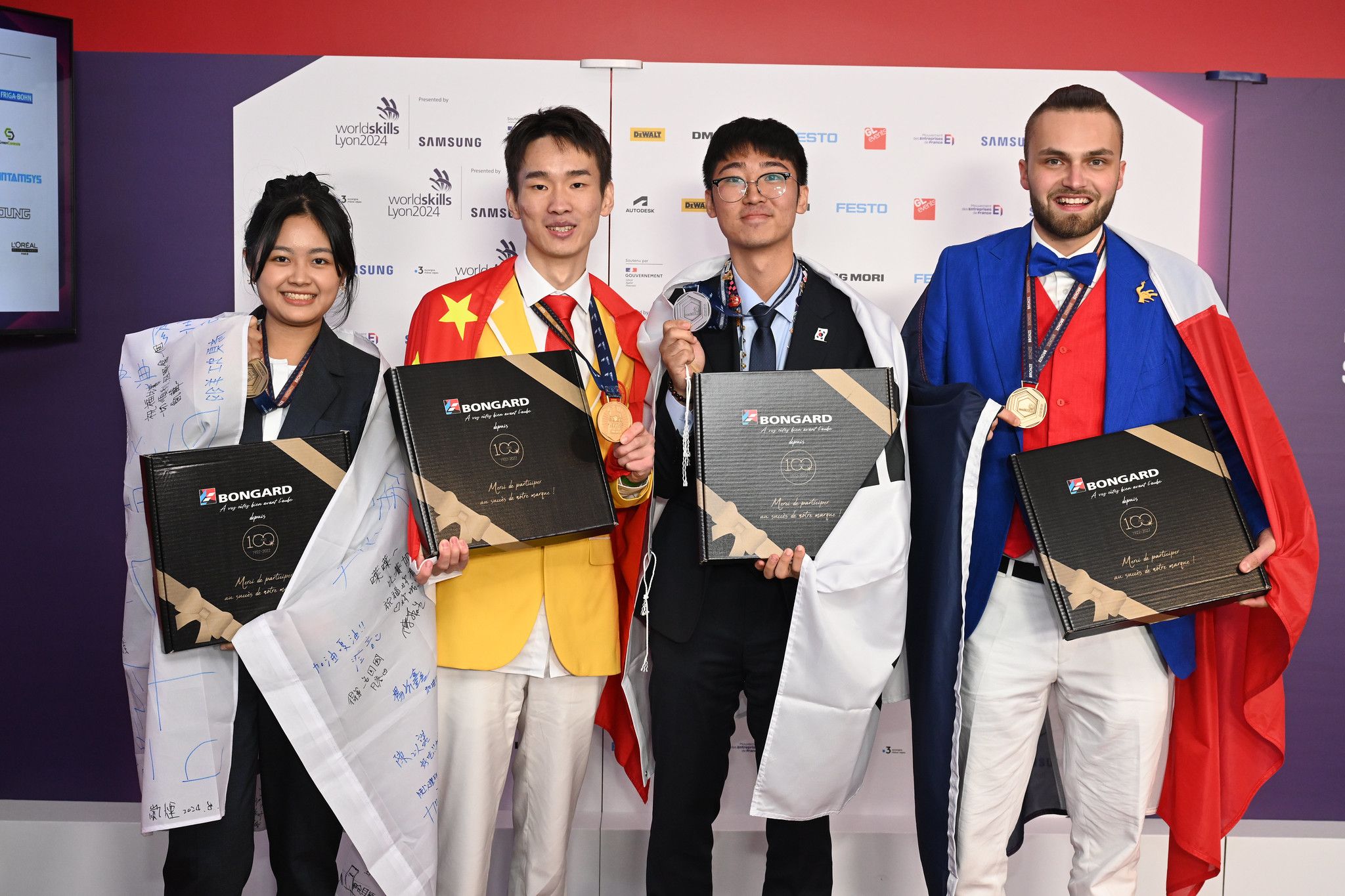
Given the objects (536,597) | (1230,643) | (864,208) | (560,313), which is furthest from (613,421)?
(1230,643)

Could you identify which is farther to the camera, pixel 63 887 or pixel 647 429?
pixel 63 887

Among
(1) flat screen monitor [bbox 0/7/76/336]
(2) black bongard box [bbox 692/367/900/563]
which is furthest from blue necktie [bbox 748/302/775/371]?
(1) flat screen monitor [bbox 0/7/76/336]

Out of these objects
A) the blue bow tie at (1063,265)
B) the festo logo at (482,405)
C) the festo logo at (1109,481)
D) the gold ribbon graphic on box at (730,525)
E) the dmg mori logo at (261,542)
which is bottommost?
the dmg mori logo at (261,542)

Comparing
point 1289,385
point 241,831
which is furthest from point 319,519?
point 1289,385

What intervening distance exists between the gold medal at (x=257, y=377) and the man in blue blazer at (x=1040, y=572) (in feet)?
5.14

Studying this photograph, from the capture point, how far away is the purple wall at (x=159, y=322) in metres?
3.20

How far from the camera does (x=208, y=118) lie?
319 centimetres

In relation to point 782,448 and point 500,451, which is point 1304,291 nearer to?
point 782,448

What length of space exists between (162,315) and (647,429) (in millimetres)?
1965

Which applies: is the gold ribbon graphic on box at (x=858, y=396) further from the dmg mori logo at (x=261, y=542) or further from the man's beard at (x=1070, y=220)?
the dmg mori logo at (x=261, y=542)

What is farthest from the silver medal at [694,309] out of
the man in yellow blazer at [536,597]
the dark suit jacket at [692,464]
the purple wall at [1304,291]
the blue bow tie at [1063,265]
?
the purple wall at [1304,291]

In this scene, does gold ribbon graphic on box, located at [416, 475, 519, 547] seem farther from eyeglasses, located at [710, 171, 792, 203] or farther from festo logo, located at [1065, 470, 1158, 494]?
festo logo, located at [1065, 470, 1158, 494]

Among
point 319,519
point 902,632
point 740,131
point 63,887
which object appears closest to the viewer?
point 319,519

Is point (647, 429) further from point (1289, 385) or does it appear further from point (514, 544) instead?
point (1289, 385)
